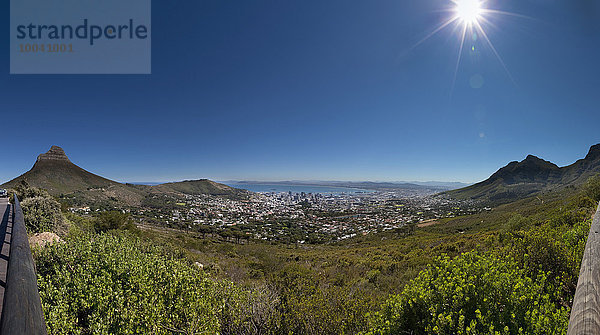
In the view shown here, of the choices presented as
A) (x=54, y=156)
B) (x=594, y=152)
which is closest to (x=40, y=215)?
(x=54, y=156)

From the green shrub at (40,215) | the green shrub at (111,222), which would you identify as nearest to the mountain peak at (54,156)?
the green shrub at (111,222)

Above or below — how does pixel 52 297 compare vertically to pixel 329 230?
above

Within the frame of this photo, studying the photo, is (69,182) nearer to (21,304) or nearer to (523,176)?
(21,304)

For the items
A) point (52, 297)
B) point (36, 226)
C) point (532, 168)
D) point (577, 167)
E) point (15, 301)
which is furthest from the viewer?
point (532, 168)

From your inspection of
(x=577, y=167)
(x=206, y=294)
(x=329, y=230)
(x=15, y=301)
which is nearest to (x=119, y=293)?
(x=206, y=294)

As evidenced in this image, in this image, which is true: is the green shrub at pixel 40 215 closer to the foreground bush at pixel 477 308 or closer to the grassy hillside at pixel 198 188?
the foreground bush at pixel 477 308

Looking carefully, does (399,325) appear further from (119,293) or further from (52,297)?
(52,297)
